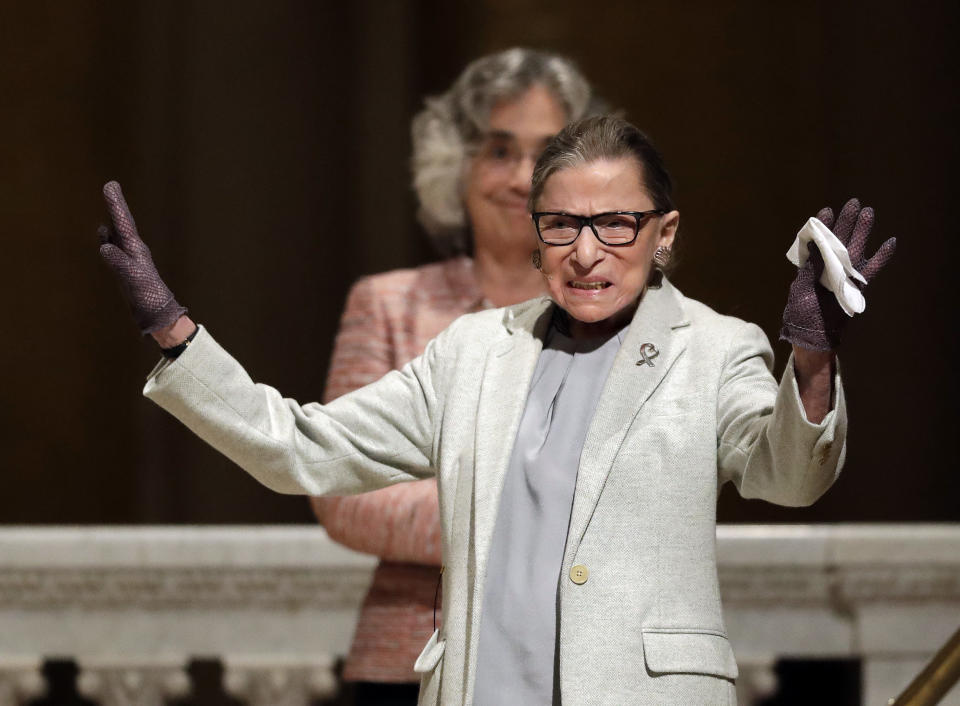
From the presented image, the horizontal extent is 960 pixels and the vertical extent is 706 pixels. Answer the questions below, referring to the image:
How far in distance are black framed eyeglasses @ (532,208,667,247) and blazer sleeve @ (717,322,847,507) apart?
208 mm

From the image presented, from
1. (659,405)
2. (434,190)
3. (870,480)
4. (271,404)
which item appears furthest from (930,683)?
(870,480)

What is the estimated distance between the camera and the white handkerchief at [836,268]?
1.87 metres

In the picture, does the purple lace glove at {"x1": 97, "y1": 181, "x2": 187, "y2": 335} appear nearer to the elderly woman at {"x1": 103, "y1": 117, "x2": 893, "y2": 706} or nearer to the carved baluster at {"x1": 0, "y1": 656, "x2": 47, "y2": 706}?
the elderly woman at {"x1": 103, "y1": 117, "x2": 893, "y2": 706}

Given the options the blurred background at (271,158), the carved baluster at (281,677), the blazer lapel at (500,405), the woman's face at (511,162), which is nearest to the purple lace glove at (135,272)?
the blazer lapel at (500,405)

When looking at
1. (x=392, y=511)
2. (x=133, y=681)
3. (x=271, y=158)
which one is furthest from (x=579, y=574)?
(x=271, y=158)

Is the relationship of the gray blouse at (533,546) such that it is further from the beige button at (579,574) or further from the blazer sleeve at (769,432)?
the blazer sleeve at (769,432)

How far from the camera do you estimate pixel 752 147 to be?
17.0ft

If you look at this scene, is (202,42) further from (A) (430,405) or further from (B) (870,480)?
(A) (430,405)

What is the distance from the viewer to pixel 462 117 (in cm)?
304

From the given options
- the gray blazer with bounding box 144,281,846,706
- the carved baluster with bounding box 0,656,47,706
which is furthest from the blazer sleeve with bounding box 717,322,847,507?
the carved baluster with bounding box 0,656,47,706

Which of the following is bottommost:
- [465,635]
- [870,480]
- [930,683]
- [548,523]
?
[870,480]

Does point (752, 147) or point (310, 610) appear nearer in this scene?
point (310, 610)

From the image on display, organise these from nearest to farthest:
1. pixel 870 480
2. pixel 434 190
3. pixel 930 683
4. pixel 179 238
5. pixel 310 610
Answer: pixel 930 683
pixel 434 190
pixel 310 610
pixel 870 480
pixel 179 238

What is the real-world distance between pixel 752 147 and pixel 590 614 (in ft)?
11.2
